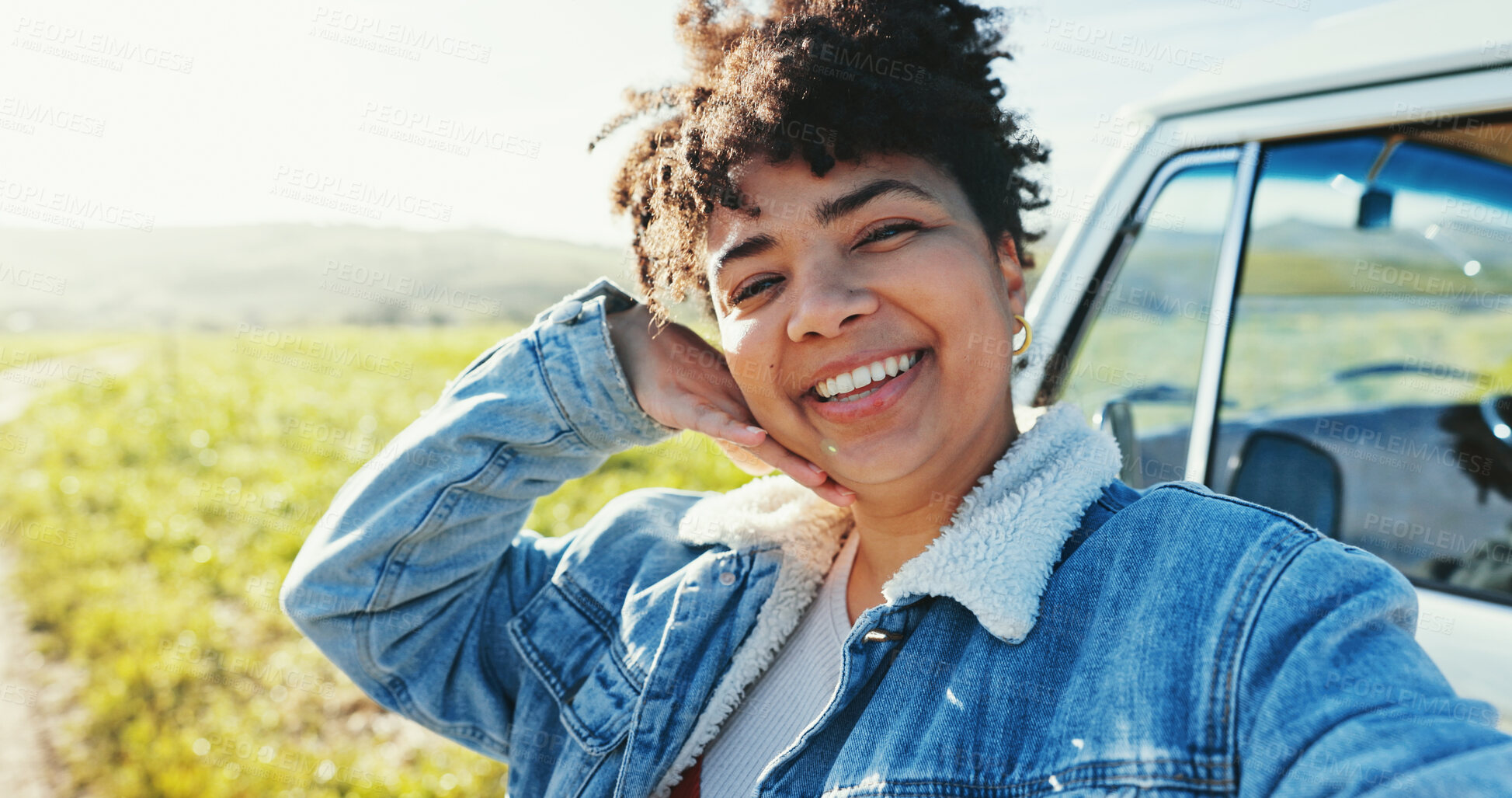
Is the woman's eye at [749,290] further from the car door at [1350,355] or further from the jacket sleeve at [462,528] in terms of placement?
the car door at [1350,355]

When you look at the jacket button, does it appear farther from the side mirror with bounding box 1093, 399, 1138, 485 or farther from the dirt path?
the dirt path

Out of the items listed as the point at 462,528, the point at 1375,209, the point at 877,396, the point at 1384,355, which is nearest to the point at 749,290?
the point at 877,396

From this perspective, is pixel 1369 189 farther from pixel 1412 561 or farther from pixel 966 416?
pixel 966 416

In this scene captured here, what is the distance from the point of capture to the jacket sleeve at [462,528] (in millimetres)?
1862

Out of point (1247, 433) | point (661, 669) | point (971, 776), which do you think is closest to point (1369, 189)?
point (1247, 433)

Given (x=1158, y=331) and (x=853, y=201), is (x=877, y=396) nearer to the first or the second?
(x=853, y=201)

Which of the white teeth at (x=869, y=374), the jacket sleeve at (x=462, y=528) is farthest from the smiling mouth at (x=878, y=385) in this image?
the jacket sleeve at (x=462, y=528)

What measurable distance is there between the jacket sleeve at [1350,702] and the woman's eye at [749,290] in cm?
92

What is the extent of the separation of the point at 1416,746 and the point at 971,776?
1.71ft

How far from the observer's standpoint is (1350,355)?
323cm

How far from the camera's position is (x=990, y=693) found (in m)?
1.28

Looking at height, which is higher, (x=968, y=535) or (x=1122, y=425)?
(x=968, y=535)

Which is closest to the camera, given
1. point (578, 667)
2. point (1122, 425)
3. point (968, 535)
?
point (968, 535)

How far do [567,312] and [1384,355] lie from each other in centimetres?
276
